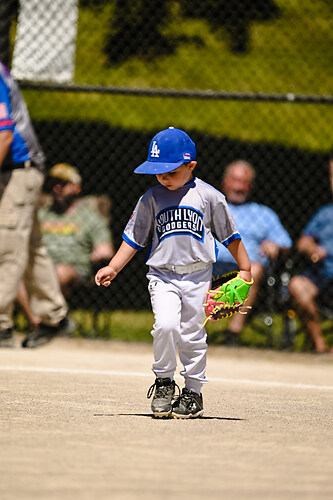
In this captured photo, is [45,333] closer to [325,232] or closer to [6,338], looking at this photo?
[6,338]

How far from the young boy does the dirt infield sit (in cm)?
22

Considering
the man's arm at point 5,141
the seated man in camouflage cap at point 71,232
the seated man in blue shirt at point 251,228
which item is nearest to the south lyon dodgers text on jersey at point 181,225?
the man's arm at point 5,141

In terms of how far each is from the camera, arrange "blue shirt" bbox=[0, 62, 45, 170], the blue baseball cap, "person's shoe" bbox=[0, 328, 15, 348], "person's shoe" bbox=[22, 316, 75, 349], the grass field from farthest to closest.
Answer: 1. the grass field
2. "person's shoe" bbox=[22, 316, 75, 349]
3. "person's shoe" bbox=[0, 328, 15, 348]
4. "blue shirt" bbox=[0, 62, 45, 170]
5. the blue baseball cap

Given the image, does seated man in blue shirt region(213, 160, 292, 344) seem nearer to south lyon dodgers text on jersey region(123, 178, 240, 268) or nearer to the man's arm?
the man's arm

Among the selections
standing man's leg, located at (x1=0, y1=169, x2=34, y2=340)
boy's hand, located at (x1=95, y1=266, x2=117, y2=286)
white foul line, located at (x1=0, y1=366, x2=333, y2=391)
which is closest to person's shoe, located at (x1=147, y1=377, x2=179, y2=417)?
boy's hand, located at (x1=95, y1=266, x2=117, y2=286)

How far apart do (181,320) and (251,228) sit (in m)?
3.20

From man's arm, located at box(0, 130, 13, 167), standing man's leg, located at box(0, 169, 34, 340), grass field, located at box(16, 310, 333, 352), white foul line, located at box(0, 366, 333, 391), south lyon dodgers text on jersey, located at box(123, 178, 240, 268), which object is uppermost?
man's arm, located at box(0, 130, 13, 167)

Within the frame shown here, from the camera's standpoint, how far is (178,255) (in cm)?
463

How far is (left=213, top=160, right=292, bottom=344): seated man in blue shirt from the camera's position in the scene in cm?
777

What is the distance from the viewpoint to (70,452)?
11.5 feet

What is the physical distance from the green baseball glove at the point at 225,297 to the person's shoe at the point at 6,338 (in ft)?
8.86

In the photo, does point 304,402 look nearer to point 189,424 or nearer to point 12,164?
point 189,424

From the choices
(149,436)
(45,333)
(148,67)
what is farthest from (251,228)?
(148,67)

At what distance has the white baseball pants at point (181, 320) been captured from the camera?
455cm
